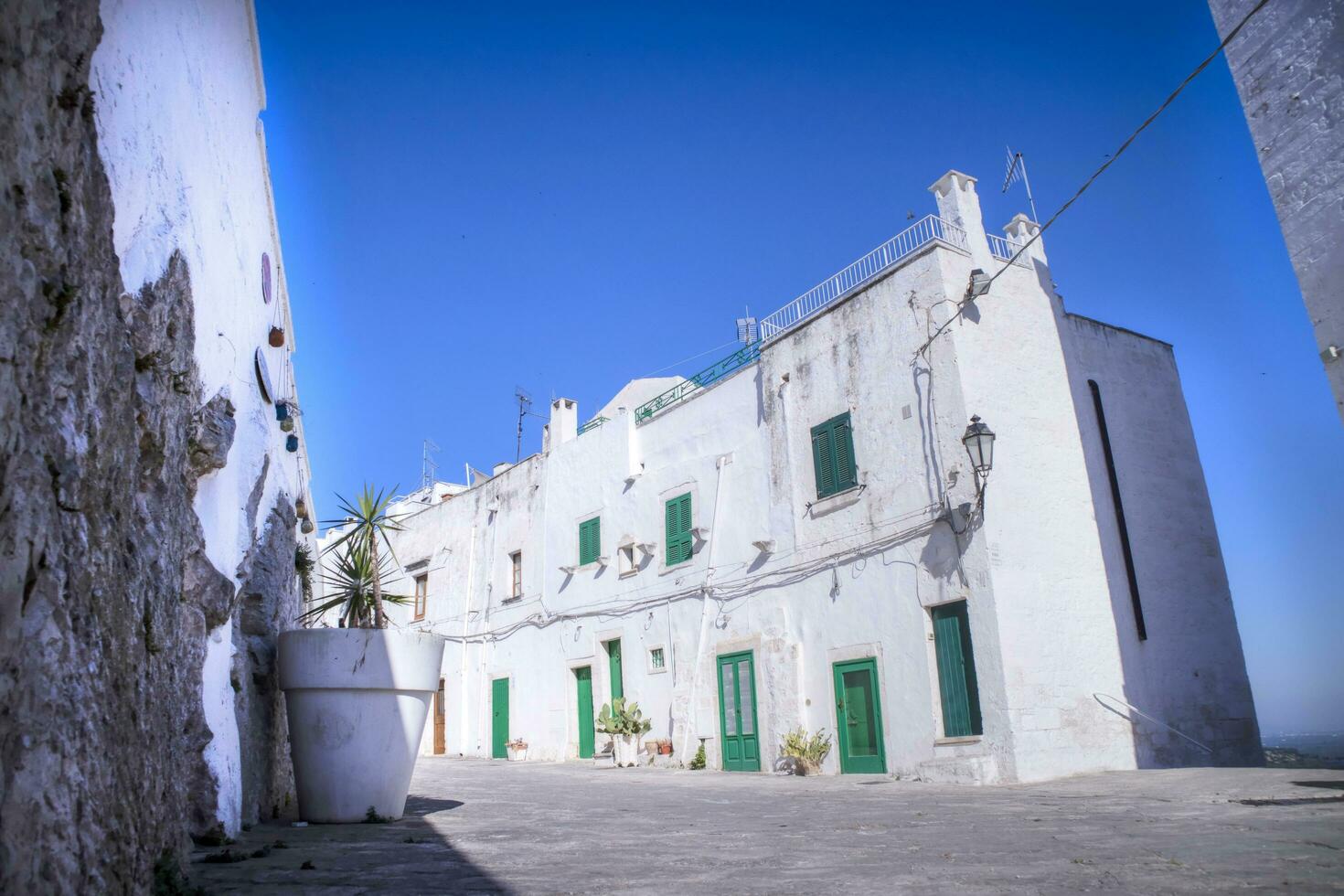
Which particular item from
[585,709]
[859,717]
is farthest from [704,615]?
[585,709]

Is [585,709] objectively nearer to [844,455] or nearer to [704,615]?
[704,615]

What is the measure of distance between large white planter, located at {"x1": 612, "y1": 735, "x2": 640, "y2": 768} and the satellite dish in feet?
34.4

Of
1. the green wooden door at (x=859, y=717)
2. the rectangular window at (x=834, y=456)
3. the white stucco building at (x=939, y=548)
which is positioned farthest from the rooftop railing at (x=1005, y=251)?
the green wooden door at (x=859, y=717)

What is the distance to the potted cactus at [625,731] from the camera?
1533 cm

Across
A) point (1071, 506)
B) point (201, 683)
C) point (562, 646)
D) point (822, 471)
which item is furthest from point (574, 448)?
point (201, 683)

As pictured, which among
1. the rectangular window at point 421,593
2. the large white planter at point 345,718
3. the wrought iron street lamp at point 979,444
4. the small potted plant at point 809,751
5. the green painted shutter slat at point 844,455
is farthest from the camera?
the rectangular window at point 421,593

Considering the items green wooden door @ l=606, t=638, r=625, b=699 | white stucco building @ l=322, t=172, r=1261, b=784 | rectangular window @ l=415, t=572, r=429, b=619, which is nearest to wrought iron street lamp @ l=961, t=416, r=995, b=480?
white stucco building @ l=322, t=172, r=1261, b=784

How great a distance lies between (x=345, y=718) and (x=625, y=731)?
10.5m

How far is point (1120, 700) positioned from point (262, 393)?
10519 millimetres

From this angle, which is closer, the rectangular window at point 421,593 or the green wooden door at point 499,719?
the green wooden door at point 499,719

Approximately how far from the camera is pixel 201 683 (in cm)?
422

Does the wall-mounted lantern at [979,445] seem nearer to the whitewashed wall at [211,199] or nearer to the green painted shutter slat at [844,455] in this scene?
the green painted shutter slat at [844,455]

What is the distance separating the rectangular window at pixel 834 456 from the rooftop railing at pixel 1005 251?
123 inches

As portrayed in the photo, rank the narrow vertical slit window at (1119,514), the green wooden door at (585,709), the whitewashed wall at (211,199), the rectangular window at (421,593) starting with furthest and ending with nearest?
the rectangular window at (421,593), the green wooden door at (585,709), the narrow vertical slit window at (1119,514), the whitewashed wall at (211,199)
